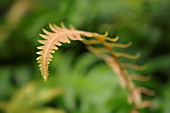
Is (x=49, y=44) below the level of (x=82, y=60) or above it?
below

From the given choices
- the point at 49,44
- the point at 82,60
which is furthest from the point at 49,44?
the point at 82,60

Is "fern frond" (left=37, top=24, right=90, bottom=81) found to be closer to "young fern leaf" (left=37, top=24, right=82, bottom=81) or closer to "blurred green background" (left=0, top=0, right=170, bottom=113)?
"young fern leaf" (left=37, top=24, right=82, bottom=81)

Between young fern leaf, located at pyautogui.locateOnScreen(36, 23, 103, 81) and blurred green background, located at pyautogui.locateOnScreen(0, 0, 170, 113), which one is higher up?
blurred green background, located at pyautogui.locateOnScreen(0, 0, 170, 113)

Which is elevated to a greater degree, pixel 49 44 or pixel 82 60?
pixel 82 60

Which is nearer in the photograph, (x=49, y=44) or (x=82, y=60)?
(x=49, y=44)

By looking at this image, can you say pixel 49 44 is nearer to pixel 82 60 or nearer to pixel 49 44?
pixel 49 44

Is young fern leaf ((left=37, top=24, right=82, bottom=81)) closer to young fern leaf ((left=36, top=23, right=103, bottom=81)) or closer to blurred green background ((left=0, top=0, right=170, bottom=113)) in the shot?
young fern leaf ((left=36, top=23, right=103, bottom=81))

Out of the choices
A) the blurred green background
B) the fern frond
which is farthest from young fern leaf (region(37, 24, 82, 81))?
the blurred green background

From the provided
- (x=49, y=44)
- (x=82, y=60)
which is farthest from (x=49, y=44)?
(x=82, y=60)

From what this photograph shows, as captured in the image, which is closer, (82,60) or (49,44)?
(49,44)

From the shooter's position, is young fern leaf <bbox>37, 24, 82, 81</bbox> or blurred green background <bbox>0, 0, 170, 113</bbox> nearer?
young fern leaf <bbox>37, 24, 82, 81</bbox>
